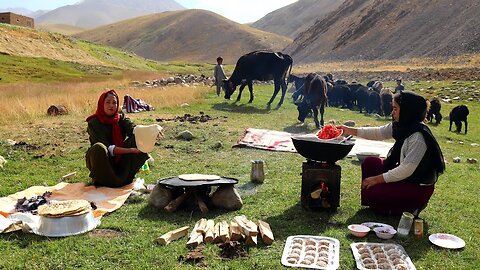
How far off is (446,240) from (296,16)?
152m

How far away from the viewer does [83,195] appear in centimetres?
618

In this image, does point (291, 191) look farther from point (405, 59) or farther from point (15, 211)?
point (405, 59)

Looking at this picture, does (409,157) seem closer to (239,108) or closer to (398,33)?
(239,108)

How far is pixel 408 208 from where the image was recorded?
530cm

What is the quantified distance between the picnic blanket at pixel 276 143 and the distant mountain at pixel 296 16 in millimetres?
124396

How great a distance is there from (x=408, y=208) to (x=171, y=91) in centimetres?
1417

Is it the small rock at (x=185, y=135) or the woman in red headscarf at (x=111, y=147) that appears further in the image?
the small rock at (x=185, y=135)

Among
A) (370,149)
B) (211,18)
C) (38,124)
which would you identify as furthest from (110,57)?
(211,18)

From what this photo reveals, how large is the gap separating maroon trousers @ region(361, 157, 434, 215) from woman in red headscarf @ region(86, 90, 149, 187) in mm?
3138

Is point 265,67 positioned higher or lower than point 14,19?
lower

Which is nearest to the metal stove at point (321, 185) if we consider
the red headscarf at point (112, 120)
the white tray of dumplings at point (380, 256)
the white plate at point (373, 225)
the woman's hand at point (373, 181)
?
the woman's hand at point (373, 181)

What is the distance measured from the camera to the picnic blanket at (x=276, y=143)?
954 centimetres

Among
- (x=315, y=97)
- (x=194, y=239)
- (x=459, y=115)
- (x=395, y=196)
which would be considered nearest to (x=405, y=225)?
(x=395, y=196)

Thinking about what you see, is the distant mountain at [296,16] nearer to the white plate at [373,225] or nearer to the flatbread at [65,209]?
the white plate at [373,225]
